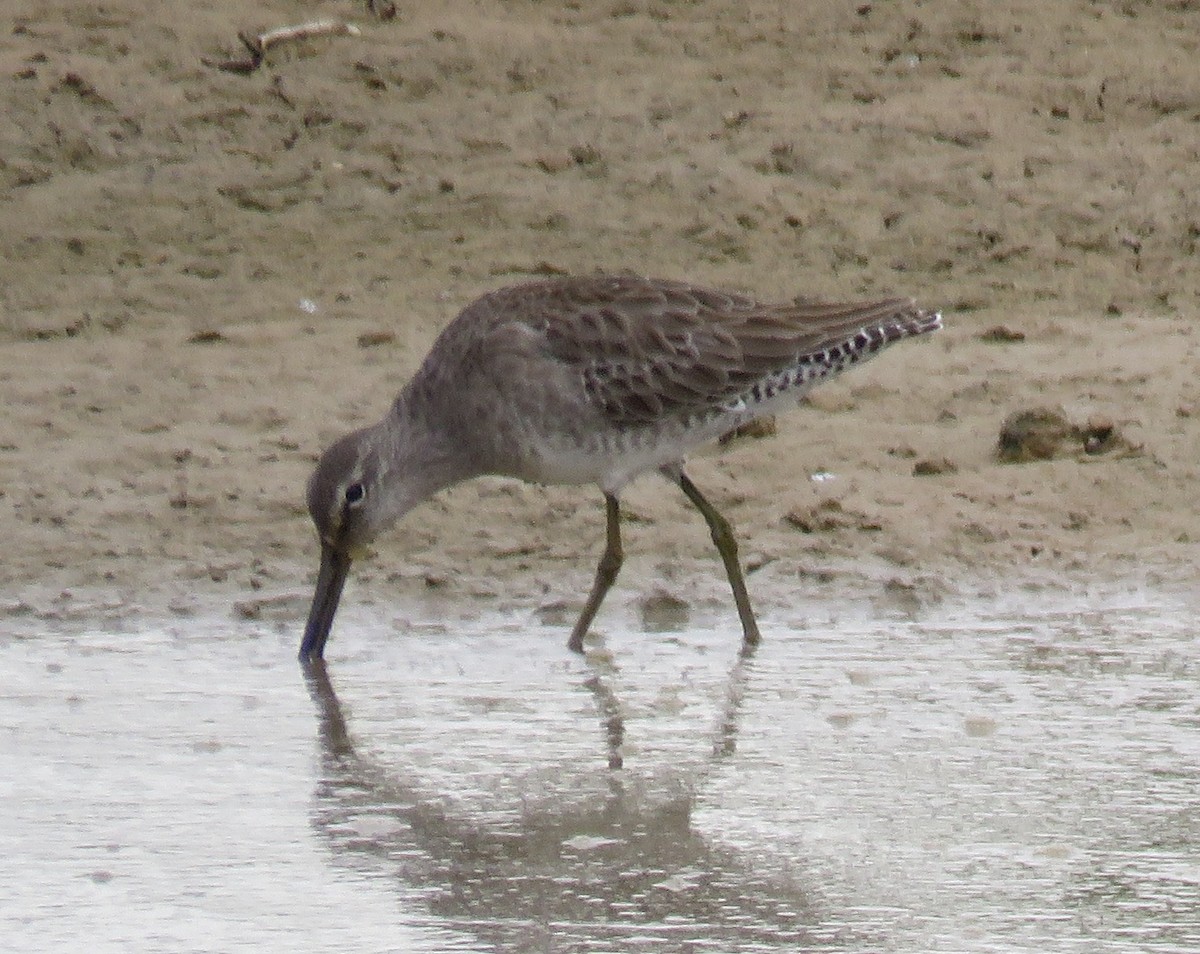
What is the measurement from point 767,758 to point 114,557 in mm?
2662

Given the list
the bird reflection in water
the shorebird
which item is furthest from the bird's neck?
the bird reflection in water

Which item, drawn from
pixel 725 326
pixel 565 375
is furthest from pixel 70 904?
pixel 725 326

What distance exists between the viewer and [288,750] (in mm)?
5355

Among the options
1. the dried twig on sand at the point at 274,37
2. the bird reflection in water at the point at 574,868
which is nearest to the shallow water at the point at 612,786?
the bird reflection in water at the point at 574,868

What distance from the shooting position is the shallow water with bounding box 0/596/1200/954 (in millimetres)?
4148

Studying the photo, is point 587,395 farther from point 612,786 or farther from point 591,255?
point 591,255

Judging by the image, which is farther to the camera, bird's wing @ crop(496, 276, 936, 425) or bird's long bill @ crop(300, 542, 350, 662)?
bird's wing @ crop(496, 276, 936, 425)

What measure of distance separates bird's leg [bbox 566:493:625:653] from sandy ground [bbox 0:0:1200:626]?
0.94 ft

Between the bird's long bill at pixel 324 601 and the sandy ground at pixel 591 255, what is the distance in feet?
1.17

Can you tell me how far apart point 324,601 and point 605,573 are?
31.1 inches

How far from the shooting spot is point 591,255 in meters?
9.26

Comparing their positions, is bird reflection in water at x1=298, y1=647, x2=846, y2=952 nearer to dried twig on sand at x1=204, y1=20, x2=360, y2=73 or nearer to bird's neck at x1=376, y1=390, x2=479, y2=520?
bird's neck at x1=376, y1=390, x2=479, y2=520

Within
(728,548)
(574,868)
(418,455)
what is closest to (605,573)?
(728,548)

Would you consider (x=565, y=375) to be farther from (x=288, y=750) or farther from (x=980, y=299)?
(x=980, y=299)
